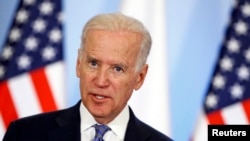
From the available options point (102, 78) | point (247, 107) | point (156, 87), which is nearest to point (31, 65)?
point (156, 87)

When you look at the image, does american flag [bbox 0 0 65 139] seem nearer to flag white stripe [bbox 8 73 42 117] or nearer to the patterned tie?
flag white stripe [bbox 8 73 42 117]

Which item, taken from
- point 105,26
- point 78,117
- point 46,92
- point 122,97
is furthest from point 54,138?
point 46,92

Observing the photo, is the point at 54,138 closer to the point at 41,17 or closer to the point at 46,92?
the point at 46,92

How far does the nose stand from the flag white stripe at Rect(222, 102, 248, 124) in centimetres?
103

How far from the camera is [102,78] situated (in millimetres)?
1395

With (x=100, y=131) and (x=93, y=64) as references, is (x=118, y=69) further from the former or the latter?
(x=100, y=131)

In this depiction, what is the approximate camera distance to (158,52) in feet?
7.29

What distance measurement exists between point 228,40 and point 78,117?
104cm

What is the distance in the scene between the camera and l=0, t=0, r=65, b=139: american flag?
7.31 ft

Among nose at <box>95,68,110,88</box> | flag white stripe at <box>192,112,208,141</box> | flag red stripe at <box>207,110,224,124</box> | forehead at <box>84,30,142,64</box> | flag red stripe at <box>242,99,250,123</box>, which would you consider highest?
forehead at <box>84,30,142,64</box>

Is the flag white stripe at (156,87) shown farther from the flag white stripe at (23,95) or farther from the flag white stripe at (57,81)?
the flag white stripe at (23,95)

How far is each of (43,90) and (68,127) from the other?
31.2 inches

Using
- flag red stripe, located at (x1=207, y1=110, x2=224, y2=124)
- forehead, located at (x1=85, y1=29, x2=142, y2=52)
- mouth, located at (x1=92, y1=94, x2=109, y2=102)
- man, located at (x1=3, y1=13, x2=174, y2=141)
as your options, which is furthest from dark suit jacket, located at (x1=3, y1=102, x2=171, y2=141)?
flag red stripe, located at (x1=207, y1=110, x2=224, y2=124)

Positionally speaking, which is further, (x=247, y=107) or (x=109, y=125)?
(x=247, y=107)
